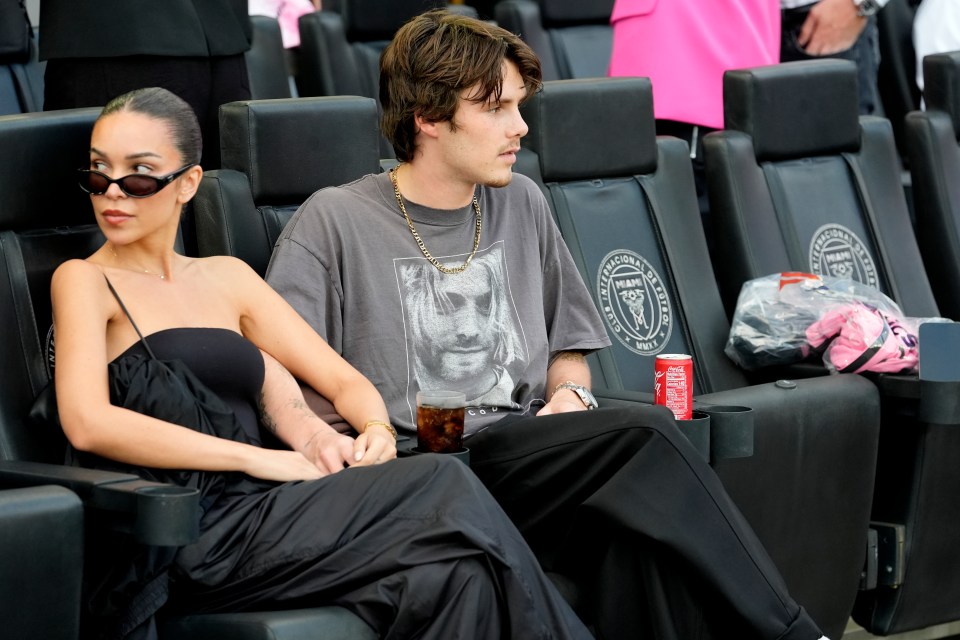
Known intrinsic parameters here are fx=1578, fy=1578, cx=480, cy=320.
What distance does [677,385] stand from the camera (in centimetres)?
261

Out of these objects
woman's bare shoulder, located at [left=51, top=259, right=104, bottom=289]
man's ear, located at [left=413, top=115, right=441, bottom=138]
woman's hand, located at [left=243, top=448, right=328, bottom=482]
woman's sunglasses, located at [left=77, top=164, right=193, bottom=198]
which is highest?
woman's sunglasses, located at [left=77, top=164, right=193, bottom=198]

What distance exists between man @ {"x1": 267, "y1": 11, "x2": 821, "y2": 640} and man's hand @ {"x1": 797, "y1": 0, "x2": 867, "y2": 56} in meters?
1.67

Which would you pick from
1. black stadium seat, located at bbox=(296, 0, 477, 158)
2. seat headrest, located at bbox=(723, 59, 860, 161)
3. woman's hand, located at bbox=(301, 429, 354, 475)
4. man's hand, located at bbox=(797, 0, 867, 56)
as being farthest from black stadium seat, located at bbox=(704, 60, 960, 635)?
black stadium seat, located at bbox=(296, 0, 477, 158)

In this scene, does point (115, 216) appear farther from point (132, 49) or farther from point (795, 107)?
point (795, 107)

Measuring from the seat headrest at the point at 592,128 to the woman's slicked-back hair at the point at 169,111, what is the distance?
40.5 inches

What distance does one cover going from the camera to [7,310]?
252 centimetres

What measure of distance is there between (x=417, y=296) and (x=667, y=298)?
0.89 metres

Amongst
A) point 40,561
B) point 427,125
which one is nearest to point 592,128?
point 427,125

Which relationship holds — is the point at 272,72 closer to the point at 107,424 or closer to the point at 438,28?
the point at 438,28

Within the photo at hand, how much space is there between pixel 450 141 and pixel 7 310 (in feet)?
2.66

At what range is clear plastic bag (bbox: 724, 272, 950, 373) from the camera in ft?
10.1

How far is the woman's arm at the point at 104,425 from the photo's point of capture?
224 centimetres

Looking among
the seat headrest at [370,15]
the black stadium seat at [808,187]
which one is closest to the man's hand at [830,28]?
the black stadium seat at [808,187]

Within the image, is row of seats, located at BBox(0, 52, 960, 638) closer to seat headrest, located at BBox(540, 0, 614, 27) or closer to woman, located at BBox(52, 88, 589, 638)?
woman, located at BBox(52, 88, 589, 638)
